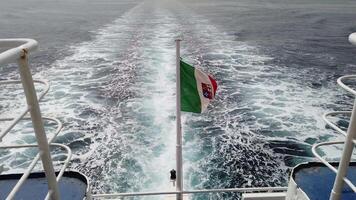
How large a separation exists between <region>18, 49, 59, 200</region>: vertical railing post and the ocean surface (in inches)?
246

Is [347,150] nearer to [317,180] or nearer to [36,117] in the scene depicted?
[36,117]

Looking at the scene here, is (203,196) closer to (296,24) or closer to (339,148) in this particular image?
(339,148)

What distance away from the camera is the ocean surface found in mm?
9562

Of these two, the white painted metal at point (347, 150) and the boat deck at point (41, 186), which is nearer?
the white painted metal at point (347, 150)

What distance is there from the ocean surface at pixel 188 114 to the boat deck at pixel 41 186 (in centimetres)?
461

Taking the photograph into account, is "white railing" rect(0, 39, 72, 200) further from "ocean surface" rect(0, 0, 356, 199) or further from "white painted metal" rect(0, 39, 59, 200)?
"ocean surface" rect(0, 0, 356, 199)

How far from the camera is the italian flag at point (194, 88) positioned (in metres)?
4.98

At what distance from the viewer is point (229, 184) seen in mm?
8938

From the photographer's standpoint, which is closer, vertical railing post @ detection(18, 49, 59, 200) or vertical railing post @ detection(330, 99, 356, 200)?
vertical railing post @ detection(18, 49, 59, 200)

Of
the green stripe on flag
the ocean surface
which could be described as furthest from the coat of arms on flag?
the ocean surface

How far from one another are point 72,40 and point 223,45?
42.5 ft

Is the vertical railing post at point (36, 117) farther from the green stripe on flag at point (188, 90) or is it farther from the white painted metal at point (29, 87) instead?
the green stripe on flag at point (188, 90)

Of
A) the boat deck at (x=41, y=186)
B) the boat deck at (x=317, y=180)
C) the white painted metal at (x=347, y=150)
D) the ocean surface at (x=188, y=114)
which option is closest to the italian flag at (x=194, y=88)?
the boat deck at (x=317, y=180)

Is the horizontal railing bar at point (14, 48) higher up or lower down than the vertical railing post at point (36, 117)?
higher up
